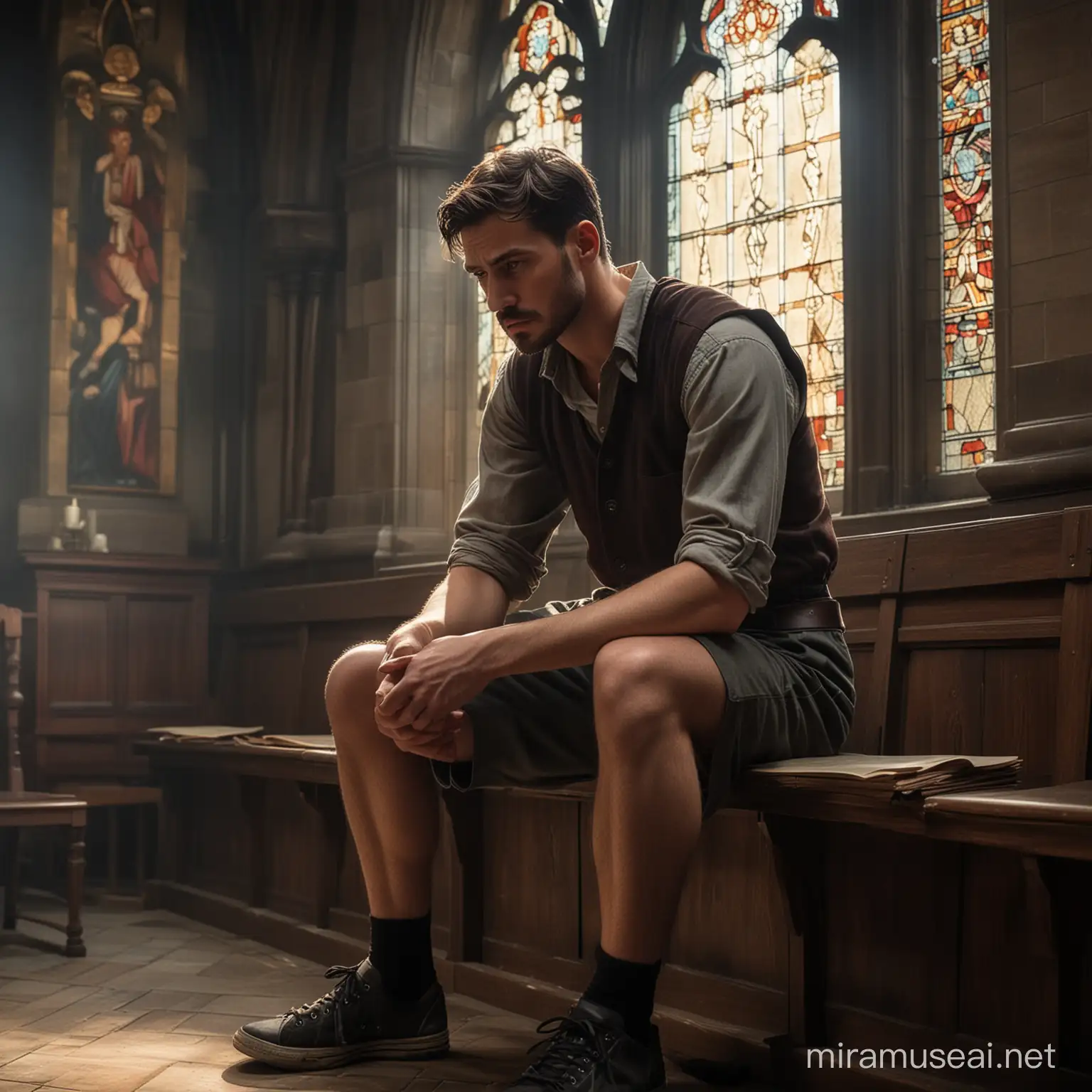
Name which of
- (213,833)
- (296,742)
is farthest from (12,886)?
(296,742)

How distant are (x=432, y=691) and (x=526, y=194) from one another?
32.8 inches

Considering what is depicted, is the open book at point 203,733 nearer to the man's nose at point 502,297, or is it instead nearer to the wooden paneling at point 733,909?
the wooden paneling at point 733,909

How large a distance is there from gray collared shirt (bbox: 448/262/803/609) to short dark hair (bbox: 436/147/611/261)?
18 cm

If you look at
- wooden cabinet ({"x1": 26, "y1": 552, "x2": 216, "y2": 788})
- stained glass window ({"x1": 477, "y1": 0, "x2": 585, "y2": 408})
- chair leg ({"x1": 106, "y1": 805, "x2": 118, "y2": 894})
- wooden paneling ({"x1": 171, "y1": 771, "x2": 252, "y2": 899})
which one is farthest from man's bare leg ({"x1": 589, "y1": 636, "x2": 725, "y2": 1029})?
stained glass window ({"x1": 477, "y1": 0, "x2": 585, "y2": 408})

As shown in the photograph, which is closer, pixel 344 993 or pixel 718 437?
pixel 718 437

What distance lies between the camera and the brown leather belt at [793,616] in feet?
8.58

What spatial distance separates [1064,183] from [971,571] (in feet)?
5.05

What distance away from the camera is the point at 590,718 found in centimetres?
260

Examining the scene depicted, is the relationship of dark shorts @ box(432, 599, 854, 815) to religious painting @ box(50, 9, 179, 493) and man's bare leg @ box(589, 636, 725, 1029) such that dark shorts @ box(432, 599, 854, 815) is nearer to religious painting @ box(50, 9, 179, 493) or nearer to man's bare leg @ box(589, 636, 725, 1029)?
man's bare leg @ box(589, 636, 725, 1029)

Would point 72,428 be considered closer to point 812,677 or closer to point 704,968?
point 704,968

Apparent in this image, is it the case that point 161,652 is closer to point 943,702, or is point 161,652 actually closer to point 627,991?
point 943,702

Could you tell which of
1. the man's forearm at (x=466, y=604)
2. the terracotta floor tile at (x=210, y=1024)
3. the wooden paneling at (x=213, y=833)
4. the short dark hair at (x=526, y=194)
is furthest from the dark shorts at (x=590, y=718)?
the wooden paneling at (x=213, y=833)

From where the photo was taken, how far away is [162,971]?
4.14m

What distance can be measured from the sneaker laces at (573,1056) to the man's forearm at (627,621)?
21.8 inches
